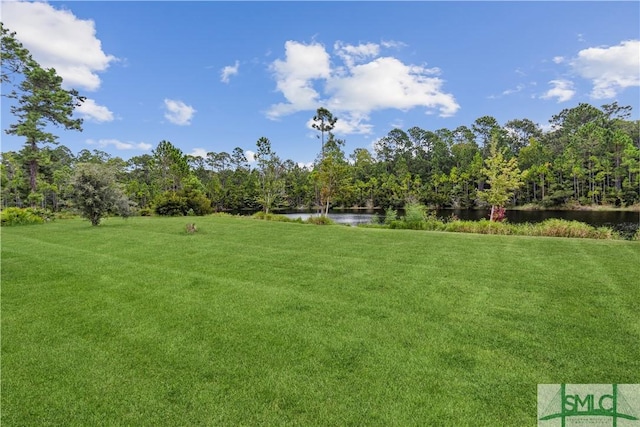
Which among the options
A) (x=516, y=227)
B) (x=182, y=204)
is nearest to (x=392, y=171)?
(x=182, y=204)

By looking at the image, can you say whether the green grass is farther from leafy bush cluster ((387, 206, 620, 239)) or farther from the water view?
the water view

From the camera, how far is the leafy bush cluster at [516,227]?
39.1 ft

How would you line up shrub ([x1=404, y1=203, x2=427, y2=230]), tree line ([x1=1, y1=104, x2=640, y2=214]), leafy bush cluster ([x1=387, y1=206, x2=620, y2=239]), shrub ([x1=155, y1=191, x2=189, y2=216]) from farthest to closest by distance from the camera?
1. tree line ([x1=1, y1=104, x2=640, y2=214])
2. shrub ([x1=155, y1=191, x2=189, y2=216])
3. shrub ([x1=404, y1=203, x2=427, y2=230])
4. leafy bush cluster ([x1=387, y1=206, x2=620, y2=239])

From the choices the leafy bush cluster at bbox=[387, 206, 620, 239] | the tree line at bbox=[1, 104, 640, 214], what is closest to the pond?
the tree line at bbox=[1, 104, 640, 214]

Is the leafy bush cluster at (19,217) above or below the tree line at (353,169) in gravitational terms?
below

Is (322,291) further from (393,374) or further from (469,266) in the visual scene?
(469,266)

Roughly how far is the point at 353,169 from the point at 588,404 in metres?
43.1

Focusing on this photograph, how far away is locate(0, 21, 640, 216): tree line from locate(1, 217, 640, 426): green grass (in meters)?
13.4

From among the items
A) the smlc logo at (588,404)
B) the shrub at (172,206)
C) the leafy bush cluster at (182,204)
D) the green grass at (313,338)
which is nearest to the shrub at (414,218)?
the green grass at (313,338)

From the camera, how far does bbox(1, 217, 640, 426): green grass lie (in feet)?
8.77

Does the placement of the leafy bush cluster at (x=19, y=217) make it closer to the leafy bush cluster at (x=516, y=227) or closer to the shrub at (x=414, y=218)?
the leafy bush cluster at (x=516, y=227)

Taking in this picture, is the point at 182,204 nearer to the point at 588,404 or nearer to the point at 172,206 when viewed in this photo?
the point at 172,206

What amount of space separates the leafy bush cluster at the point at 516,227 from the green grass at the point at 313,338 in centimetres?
475

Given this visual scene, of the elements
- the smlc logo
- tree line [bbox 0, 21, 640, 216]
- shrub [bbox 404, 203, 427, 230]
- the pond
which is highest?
tree line [bbox 0, 21, 640, 216]
